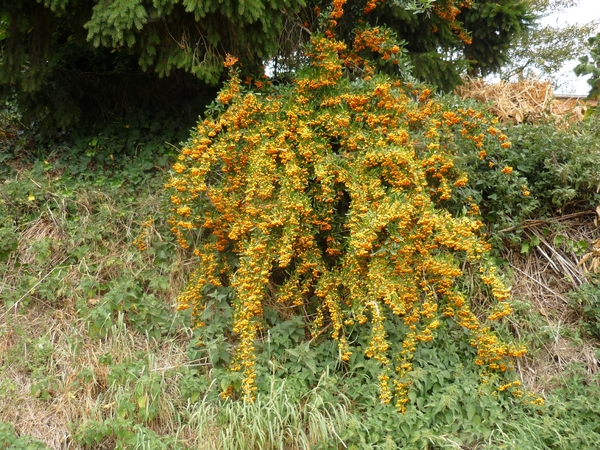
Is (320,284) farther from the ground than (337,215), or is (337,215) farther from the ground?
(337,215)

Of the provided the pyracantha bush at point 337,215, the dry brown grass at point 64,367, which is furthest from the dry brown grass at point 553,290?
the dry brown grass at point 64,367

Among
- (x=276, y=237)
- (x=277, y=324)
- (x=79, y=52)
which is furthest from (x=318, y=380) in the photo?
(x=79, y=52)

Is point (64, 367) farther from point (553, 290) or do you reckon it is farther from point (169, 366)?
point (553, 290)

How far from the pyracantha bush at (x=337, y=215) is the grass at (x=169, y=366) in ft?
0.58

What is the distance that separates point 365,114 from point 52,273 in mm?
2337

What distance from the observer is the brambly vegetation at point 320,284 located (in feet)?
10.4

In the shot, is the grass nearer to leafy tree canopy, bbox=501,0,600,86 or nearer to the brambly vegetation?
the brambly vegetation

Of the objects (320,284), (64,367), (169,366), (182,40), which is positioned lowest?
(64,367)

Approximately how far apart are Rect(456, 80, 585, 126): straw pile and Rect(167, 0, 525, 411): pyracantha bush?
45.8 inches

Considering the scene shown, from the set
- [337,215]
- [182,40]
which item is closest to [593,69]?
[337,215]

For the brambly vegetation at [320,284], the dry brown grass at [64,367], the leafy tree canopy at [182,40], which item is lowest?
the dry brown grass at [64,367]

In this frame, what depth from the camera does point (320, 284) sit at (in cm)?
355

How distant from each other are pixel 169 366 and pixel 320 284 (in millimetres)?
994

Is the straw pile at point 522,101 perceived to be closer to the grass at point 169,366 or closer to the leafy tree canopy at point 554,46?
the grass at point 169,366
